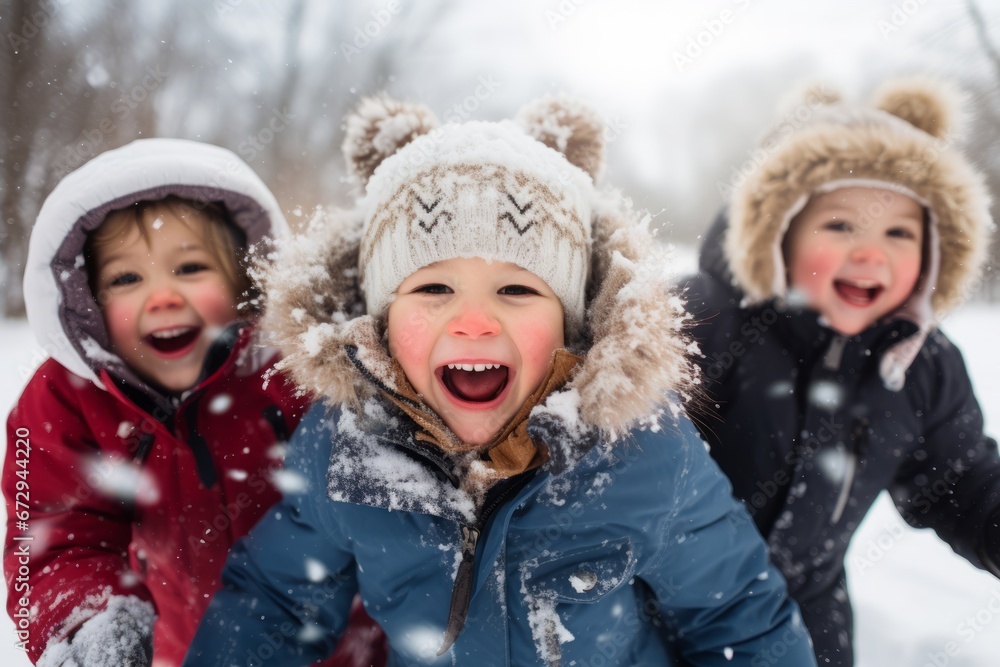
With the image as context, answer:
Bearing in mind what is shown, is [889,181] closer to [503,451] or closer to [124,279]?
[503,451]

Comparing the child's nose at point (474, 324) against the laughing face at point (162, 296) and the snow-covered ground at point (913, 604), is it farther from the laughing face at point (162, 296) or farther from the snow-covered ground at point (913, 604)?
the snow-covered ground at point (913, 604)

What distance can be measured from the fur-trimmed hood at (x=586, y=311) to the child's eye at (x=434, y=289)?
0.12m

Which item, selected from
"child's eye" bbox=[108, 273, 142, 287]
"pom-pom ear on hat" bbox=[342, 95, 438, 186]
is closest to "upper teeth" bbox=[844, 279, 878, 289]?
"pom-pom ear on hat" bbox=[342, 95, 438, 186]

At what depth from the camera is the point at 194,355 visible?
1500 mm

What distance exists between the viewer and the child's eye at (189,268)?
1.47 metres

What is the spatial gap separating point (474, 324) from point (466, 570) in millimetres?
429

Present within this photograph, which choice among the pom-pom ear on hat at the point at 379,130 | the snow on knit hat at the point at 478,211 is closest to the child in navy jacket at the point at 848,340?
the snow on knit hat at the point at 478,211

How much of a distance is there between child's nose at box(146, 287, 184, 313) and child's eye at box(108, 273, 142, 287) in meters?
0.06

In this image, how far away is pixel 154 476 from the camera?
1481 millimetres

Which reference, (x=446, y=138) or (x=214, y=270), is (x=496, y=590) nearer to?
(x=446, y=138)

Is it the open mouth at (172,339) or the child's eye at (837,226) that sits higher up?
the open mouth at (172,339)

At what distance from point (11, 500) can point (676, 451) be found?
4.78 ft

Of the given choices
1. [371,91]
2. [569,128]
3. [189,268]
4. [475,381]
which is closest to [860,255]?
[569,128]

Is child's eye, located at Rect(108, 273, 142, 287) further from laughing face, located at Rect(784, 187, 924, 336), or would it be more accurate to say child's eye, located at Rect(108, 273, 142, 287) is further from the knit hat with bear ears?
laughing face, located at Rect(784, 187, 924, 336)
